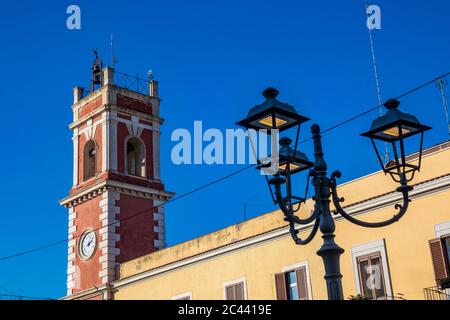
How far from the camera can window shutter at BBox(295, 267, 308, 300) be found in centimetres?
2050

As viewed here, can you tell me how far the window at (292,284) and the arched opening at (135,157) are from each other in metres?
11.6

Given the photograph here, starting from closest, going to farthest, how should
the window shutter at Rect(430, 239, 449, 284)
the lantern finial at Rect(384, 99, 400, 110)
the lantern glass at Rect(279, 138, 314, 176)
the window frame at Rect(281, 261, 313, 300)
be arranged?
1. the lantern finial at Rect(384, 99, 400, 110)
2. the lantern glass at Rect(279, 138, 314, 176)
3. the window shutter at Rect(430, 239, 449, 284)
4. the window frame at Rect(281, 261, 313, 300)

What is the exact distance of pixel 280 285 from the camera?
69.5ft

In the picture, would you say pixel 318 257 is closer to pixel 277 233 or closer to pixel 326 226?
pixel 277 233

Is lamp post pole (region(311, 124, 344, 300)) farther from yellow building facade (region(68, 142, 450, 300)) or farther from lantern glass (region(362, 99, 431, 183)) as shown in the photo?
yellow building facade (region(68, 142, 450, 300))

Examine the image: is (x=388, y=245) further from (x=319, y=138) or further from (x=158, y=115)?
(x=158, y=115)

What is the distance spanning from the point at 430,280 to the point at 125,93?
17.4m

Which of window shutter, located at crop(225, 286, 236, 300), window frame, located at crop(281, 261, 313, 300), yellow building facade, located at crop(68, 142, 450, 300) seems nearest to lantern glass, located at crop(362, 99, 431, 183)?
yellow building facade, located at crop(68, 142, 450, 300)

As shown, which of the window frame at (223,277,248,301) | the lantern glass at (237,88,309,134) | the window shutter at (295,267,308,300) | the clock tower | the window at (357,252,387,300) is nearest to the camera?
the lantern glass at (237,88,309,134)

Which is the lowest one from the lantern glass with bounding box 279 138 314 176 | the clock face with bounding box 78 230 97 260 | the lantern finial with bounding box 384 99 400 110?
the lantern glass with bounding box 279 138 314 176

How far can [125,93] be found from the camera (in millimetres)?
31406

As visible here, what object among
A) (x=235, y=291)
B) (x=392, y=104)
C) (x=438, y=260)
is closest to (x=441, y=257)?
(x=438, y=260)

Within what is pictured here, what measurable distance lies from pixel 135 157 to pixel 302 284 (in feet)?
43.1

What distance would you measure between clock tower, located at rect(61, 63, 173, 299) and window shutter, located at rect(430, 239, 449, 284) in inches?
538
